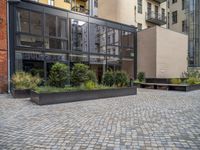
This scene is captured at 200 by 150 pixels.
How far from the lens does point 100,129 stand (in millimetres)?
4832

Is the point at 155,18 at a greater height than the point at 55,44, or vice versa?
the point at 155,18

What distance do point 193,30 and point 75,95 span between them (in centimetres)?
2716

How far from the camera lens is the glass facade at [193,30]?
28828 millimetres

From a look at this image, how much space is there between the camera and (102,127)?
501 cm

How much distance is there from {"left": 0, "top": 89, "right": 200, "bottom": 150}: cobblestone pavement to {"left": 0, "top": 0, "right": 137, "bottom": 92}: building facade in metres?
6.83

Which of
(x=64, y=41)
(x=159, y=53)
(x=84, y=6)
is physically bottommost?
(x=159, y=53)

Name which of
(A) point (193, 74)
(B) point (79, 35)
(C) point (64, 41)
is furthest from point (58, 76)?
(A) point (193, 74)

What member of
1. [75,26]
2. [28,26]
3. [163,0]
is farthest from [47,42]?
[163,0]

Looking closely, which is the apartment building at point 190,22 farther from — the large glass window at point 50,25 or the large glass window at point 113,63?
the large glass window at point 50,25

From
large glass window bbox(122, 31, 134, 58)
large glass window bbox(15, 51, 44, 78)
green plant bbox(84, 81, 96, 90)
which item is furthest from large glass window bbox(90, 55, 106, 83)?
green plant bbox(84, 81, 96, 90)

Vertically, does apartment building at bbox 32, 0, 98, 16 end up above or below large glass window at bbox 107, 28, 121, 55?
above

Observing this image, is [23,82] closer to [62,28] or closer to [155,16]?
[62,28]

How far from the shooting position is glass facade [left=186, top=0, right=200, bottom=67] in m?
28.8

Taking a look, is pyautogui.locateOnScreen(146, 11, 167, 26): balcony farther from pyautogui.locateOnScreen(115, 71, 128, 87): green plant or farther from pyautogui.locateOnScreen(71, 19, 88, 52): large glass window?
pyautogui.locateOnScreen(115, 71, 128, 87): green plant
